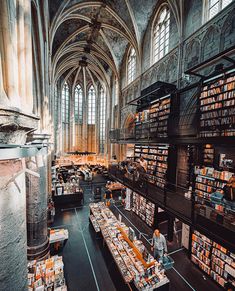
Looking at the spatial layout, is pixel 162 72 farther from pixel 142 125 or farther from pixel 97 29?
pixel 97 29

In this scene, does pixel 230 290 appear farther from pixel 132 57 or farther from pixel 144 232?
pixel 132 57

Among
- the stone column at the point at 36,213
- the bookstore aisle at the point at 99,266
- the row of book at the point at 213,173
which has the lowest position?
the bookstore aisle at the point at 99,266

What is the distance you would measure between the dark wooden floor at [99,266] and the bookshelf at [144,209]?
1.24 ft

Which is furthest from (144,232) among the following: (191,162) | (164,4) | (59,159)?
(59,159)

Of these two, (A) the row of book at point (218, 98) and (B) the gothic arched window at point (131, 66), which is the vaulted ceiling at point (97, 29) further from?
(A) the row of book at point (218, 98)

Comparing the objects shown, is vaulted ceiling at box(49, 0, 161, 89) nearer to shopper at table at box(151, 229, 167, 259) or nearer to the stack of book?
the stack of book

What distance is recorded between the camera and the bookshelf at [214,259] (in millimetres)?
4062

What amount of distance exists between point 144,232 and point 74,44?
56.1 ft

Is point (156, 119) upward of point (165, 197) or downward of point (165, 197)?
upward

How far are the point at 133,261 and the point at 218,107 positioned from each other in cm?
539

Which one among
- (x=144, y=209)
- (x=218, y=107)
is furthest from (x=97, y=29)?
(x=144, y=209)

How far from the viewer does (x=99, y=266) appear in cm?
491

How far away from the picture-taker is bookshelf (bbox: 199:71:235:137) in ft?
14.4

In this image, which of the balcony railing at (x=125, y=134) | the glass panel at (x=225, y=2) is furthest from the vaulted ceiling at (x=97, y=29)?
the balcony railing at (x=125, y=134)
